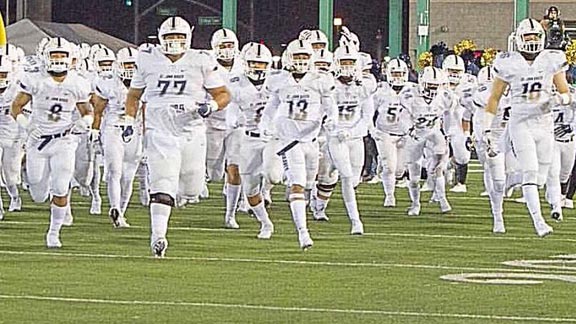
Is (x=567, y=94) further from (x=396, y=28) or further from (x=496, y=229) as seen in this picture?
(x=396, y=28)

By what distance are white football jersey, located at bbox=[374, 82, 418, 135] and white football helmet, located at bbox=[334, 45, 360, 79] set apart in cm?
258

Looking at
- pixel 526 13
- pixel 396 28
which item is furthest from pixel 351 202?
pixel 396 28

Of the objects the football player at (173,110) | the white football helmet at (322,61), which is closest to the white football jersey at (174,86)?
the football player at (173,110)

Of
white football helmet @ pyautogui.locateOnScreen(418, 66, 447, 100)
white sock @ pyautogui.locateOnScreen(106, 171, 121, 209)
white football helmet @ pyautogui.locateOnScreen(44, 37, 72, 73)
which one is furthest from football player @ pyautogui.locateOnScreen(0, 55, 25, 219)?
white football helmet @ pyautogui.locateOnScreen(418, 66, 447, 100)

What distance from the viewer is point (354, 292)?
10227 millimetres

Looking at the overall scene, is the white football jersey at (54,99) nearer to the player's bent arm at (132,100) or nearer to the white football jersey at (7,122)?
the player's bent arm at (132,100)

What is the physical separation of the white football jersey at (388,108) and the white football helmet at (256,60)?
357cm

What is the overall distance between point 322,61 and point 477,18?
25.7 metres

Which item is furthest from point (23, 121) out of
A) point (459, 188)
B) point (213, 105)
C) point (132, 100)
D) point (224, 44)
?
point (459, 188)

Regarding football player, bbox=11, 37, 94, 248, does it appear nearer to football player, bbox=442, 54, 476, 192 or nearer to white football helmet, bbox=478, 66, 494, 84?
white football helmet, bbox=478, 66, 494, 84

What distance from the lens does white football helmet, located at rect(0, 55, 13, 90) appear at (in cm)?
1592

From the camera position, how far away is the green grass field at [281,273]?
9.29 m

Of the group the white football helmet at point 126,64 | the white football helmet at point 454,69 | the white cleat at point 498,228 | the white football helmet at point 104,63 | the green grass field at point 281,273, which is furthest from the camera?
the white football helmet at point 454,69

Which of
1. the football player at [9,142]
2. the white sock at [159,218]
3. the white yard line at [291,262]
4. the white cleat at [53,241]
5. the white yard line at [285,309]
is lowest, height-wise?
the white yard line at [285,309]
